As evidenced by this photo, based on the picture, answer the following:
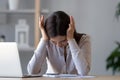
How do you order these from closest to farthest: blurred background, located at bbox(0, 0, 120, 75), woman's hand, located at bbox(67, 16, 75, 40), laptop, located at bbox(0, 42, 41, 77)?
laptop, located at bbox(0, 42, 41, 77) → woman's hand, located at bbox(67, 16, 75, 40) → blurred background, located at bbox(0, 0, 120, 75)

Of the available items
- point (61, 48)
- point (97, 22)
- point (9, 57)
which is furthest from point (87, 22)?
point (9, 57)

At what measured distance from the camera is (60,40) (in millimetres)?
2160

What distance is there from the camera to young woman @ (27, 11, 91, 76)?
6.98ft

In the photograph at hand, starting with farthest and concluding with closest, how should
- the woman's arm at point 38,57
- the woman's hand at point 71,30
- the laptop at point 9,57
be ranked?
the woman's arm at point 38,57
the woman's hand at point 71,30
the laptop at point 9,57

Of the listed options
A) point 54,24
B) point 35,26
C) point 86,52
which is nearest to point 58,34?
point 54,24

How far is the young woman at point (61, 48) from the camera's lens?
83.8 inches

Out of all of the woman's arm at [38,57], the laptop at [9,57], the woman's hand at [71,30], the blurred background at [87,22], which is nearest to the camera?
the laptop at [9,57]

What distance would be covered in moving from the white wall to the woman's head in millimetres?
1395

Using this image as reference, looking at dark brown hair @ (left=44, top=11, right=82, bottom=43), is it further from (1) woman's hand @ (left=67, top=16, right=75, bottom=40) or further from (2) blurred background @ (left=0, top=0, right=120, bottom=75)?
(2) blurred background @ (left=0, top=0, right=120, bottom=75)

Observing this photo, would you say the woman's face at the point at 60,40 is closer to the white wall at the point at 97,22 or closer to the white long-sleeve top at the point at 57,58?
the white long-sleeve top at the point at 57,58

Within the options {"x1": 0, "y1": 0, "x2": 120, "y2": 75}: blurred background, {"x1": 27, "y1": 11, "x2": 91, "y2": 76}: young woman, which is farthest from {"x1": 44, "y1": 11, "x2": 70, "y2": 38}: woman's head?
{"x1": 0, "y1": 0, "x2": 120, "y2": 75}: blurred background

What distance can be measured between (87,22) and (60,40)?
58.8 inches

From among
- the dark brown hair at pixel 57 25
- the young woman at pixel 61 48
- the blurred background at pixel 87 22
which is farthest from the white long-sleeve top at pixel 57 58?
the blurred background at pixel 87 22

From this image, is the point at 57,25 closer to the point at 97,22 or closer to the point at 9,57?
the point at 9,57
